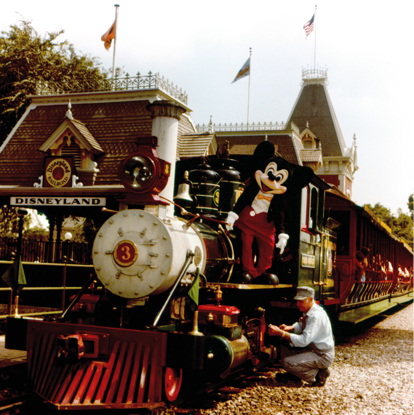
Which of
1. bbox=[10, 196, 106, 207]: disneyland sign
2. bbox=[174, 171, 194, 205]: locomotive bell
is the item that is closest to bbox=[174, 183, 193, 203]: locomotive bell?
bbox=[174, 171, 194, 205]: locomotive bell

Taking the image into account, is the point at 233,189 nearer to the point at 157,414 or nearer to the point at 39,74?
the point at 157,414

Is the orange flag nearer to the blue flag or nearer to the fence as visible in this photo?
the blue flag

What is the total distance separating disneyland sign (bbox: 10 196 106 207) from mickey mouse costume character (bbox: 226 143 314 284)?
337 inches

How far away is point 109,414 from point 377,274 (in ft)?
33.2

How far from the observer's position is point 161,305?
16.2 feet

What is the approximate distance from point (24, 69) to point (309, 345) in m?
18.8

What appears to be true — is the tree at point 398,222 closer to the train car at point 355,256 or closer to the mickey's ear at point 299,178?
the train car at point 355,256

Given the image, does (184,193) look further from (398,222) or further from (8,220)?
(398,222)

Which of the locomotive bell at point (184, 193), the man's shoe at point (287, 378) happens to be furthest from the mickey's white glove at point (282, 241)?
the man's shoe at point (287, 378)

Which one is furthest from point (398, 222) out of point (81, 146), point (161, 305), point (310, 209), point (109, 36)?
point (161, 305)

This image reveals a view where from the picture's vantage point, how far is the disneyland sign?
14.2m

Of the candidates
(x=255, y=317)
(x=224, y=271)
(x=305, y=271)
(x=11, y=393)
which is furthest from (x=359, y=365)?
(x=11, y=393)

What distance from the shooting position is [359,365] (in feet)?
24.1

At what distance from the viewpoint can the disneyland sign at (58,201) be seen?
1423cm
